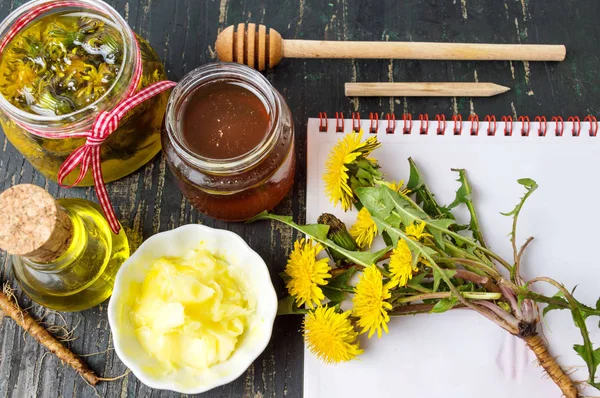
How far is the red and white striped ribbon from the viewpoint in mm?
769

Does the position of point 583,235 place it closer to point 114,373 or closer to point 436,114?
point 436,114

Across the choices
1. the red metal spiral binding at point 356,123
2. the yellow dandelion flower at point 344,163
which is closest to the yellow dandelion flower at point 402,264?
the yellow dandelion flower at point 344,163

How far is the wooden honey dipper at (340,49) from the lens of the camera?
967 mm

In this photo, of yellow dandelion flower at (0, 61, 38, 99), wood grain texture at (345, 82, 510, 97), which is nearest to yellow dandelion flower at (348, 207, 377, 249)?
wood grain texture at (345, 82, 510, 97)

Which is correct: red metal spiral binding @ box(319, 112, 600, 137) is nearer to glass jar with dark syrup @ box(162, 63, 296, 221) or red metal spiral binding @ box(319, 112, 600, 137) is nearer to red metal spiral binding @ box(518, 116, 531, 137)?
red metal spiral binding @ box(518, 116, 531, 137)

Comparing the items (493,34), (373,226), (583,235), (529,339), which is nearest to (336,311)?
(373,226)

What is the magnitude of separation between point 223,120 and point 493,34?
1.71ft

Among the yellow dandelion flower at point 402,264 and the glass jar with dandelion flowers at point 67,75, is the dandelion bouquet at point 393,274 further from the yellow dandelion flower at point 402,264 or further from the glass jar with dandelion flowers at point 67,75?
the glass jar with dandelion flowers at point 67,75

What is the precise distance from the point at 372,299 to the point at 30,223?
1.47ft

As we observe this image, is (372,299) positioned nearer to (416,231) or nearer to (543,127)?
(416,231)

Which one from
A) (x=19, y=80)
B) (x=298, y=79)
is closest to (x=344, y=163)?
(x=298, y=79)

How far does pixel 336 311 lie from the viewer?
35.0 inches

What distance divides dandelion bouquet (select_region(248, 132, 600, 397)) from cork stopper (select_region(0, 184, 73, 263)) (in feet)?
0.96

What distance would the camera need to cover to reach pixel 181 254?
2.88 ft
